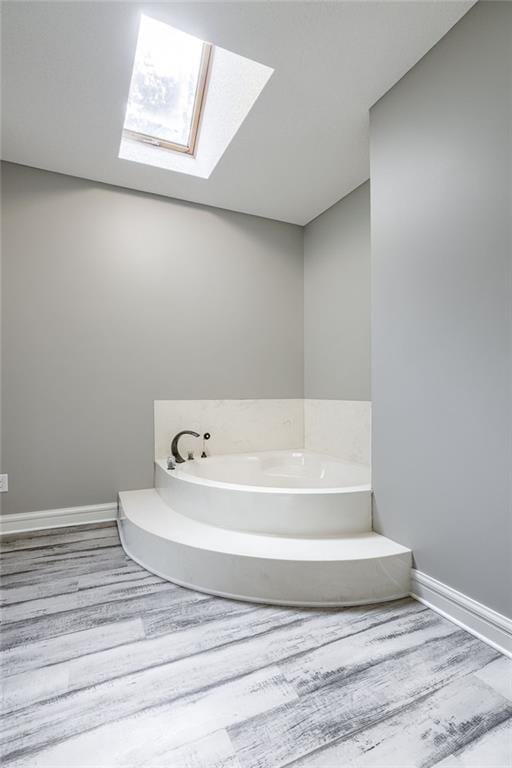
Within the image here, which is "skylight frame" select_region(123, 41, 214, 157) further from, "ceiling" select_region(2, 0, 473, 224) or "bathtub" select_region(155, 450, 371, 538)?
"bathtub" select_region(155, 450, 371, 538)

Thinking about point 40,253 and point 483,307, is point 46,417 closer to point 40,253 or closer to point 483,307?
point 40,253

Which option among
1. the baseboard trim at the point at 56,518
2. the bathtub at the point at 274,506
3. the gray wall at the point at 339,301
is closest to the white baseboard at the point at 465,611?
the bathtub at the point at 274,506

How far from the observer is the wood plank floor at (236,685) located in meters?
1.00

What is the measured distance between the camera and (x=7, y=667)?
4.26ft

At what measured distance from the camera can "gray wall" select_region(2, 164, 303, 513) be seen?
2547 mm

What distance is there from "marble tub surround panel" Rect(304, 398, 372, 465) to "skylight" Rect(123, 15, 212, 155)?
2235 millimetres

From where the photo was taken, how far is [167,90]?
2424mm

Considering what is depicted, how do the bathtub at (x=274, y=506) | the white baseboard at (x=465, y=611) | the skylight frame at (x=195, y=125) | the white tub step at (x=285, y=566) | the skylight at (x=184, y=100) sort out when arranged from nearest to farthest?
the white baseboard at (x=465, y=611)
the white tub step at (x=285, y=566)
the bathtub at (x=274, y=506)
the skylight at (x=184, y=100)
the skylight frame at (x=195, y=125)

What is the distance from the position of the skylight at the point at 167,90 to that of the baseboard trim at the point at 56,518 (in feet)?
8.64

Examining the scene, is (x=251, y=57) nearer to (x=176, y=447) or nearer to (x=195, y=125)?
(x=195, y=125)

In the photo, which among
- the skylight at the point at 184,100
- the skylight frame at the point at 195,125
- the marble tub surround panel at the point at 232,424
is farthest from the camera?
the marble tub surround panel at the point at 232,424

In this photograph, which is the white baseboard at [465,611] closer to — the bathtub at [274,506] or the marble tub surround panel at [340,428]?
the bathtub at [274,506]

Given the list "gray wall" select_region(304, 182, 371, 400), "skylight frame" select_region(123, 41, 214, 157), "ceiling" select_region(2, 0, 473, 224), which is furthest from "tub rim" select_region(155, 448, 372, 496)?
"skylight frame" select_region(123, 41, 214, 157)

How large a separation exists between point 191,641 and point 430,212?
→ 211 cm
